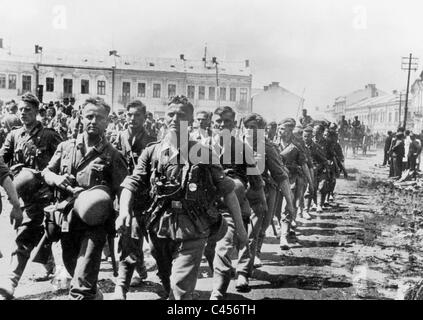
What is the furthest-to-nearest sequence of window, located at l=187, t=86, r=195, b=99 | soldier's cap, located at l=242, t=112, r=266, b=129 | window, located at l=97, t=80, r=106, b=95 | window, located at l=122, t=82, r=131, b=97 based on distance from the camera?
window, located at l=187, t=86, r=195, b=99 → window, located at l=122, t=82, r=131, b=97 → window, located at l=97, t=80, r=106, b=95 → soldier's cap, located at l=242, t=112, r=266, b=129

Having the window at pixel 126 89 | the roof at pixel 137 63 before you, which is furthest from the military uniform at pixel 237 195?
the window at pixel 126 89

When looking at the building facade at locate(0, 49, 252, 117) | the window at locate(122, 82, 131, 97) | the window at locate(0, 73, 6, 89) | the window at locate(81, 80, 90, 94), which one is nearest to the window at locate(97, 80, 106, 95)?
the building facade at locate(0, 49, 252, 117)

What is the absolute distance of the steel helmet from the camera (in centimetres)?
428

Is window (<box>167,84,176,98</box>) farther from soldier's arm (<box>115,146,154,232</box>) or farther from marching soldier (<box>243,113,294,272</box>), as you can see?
soldier's arm (<box>115,146,154,232</box>)

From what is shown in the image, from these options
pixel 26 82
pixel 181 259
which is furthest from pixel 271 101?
pixel 181 259

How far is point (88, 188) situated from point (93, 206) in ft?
0.74

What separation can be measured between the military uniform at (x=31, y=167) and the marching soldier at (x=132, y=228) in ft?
2.69

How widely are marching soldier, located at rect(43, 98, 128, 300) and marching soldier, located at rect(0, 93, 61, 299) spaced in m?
0.74

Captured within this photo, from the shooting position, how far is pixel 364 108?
55.1 meters

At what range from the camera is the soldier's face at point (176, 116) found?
4199 mm

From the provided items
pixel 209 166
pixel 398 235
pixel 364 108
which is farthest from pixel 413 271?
pixel 364 108

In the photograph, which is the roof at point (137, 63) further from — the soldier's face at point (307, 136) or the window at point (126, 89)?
the soldier's face at point (307, 136)

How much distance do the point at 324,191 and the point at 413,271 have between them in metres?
5.29

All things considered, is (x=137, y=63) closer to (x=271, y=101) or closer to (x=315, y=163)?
(x=271, y=101)
